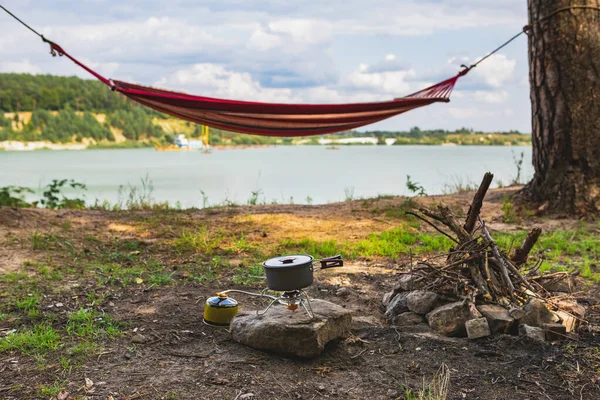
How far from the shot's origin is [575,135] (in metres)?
4.75

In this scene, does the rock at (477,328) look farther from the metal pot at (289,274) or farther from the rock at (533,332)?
the metal pot at (289,274)

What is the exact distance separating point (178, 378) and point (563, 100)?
410 centimetres

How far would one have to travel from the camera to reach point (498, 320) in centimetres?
235

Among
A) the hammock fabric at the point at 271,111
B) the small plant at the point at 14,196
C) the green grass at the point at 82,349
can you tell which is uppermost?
the hammock fabric at the point at 271,111

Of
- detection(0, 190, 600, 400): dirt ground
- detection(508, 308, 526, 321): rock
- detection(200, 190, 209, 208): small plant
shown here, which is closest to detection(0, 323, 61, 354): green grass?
detection(0, 190, 600, 400): dirt ground

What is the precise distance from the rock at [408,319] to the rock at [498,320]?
27 cm

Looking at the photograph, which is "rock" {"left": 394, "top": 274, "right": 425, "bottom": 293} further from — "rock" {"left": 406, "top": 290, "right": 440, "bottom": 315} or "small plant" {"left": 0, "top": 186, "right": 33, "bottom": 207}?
"small plant" {"left": 0, "top": 186, "right": 33, "bottom": 207}

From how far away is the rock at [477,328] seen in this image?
2.33 meters

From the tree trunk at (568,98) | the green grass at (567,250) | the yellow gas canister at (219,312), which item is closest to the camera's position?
the yellow gas canister at (219,312)

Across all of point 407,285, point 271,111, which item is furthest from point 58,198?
point 407,285

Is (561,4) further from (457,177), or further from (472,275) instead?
(472,275)

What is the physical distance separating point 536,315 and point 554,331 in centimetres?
9

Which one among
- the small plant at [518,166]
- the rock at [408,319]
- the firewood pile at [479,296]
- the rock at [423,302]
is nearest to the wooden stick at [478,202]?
the firewood pile at [479,296]

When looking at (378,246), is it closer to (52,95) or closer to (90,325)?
(90,325)
